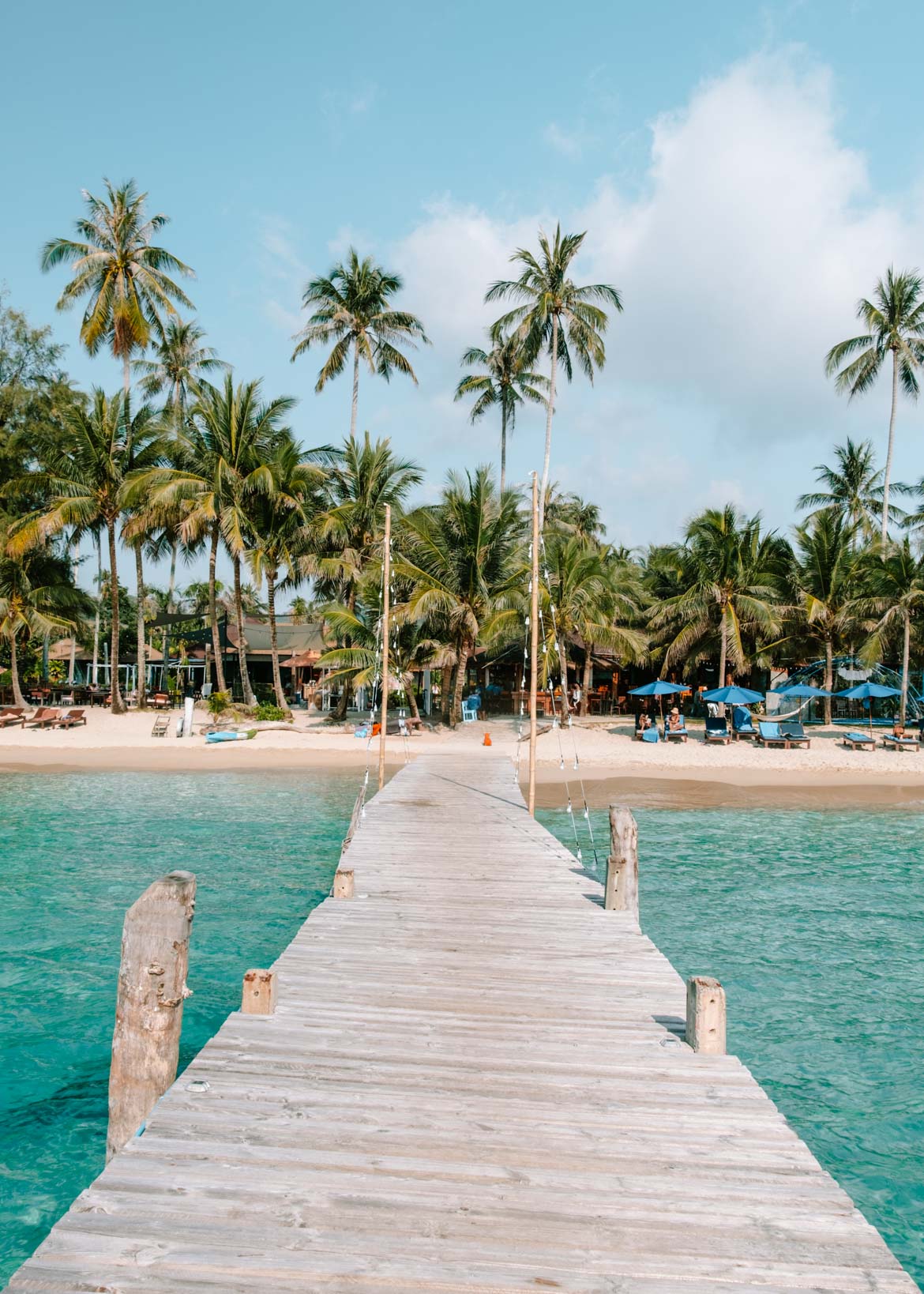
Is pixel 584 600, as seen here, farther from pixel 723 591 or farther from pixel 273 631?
pixel 273 631

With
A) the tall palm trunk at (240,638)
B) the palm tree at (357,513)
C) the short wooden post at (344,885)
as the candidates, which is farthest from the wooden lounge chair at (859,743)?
the short wooden post at (344,885)

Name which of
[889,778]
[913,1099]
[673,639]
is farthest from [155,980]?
[673,639]

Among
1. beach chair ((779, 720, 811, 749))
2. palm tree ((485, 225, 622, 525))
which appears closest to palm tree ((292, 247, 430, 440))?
palm tree ((485, 225, 622, 525))

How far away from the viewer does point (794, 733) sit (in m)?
29.0

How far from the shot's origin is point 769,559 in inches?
1421

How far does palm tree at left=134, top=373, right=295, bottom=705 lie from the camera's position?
2875 cm

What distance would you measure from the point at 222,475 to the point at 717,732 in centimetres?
1948

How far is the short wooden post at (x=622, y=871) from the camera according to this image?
25.6ft

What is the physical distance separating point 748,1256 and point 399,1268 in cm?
126

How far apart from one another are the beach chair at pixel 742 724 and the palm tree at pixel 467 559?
388 inches

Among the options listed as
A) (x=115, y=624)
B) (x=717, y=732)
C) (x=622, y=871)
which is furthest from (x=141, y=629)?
(x=622, y=871)

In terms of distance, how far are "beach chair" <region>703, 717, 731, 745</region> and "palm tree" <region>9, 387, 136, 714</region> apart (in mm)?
21472

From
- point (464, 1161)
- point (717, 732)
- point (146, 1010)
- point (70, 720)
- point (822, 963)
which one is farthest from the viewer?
point (70, 720)

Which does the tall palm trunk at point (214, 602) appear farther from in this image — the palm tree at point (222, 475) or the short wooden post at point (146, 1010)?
the short wooden post at point (146, 1010)
